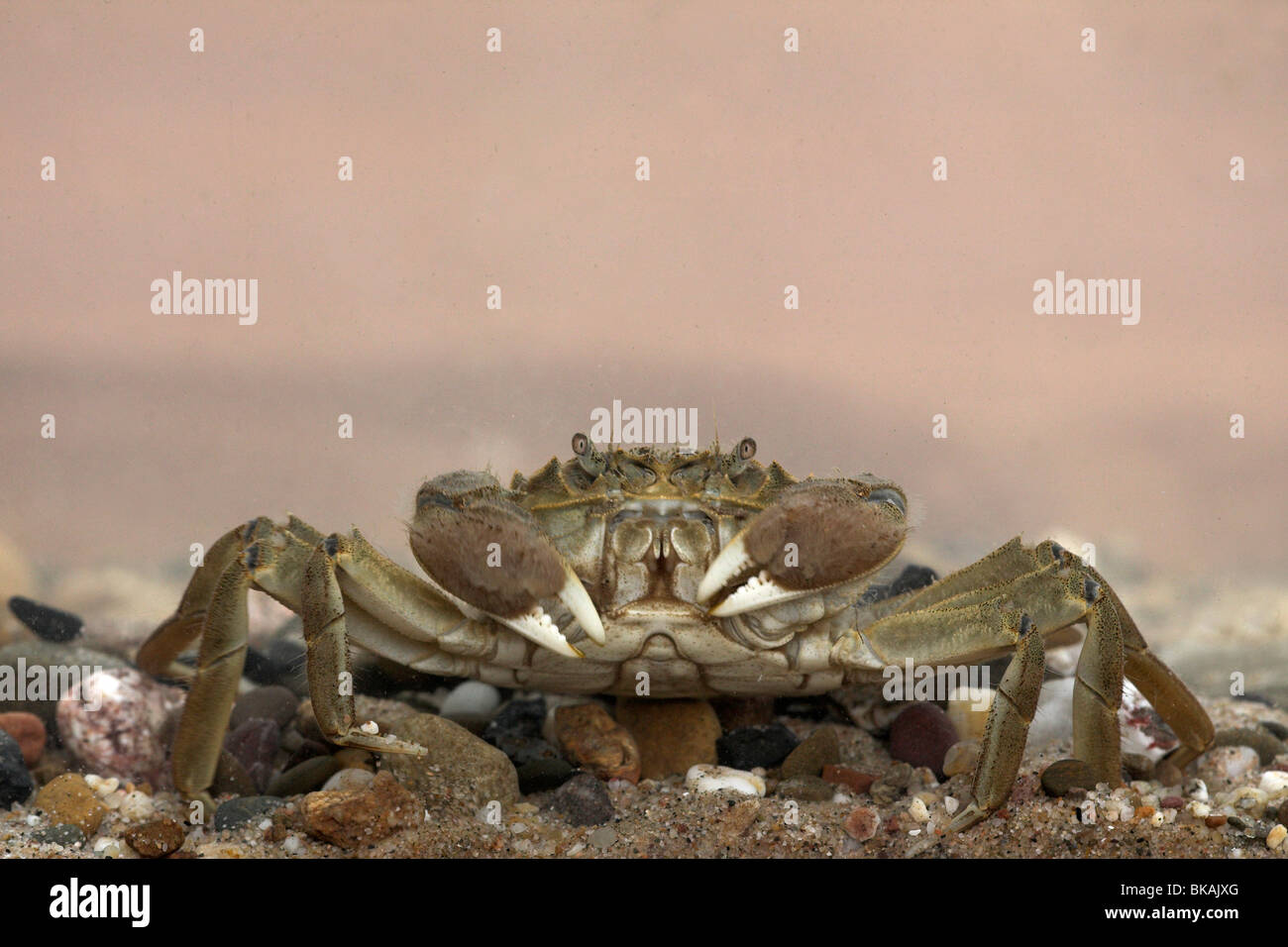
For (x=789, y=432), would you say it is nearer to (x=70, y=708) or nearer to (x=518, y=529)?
(x=518, y=529)

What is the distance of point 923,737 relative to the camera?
4203 mm

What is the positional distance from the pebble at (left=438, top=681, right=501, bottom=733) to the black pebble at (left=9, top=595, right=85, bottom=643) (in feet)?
7.85

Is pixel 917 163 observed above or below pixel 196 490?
above

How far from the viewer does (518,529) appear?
10.6 ft

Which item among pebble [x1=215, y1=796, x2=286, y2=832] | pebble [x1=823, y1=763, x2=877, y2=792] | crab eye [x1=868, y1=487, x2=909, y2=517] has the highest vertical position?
crab eye [x1=868, y1=487, x2=909, y2=517]

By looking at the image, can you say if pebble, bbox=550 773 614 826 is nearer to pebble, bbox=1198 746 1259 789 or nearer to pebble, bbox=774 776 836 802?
pebble, bbox=774 776 836 802

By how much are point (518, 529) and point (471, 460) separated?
6.61 feet

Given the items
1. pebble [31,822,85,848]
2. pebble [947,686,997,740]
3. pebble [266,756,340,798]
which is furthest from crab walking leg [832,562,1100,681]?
pebble [31,822,85,848]

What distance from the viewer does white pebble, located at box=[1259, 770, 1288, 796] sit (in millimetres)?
3768

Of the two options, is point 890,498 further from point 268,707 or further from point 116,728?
point 116,728

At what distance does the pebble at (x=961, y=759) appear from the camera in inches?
155

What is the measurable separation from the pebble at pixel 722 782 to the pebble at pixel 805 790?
92 millimetres

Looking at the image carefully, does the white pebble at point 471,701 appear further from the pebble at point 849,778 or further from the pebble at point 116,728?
the pebble at point 849,778
